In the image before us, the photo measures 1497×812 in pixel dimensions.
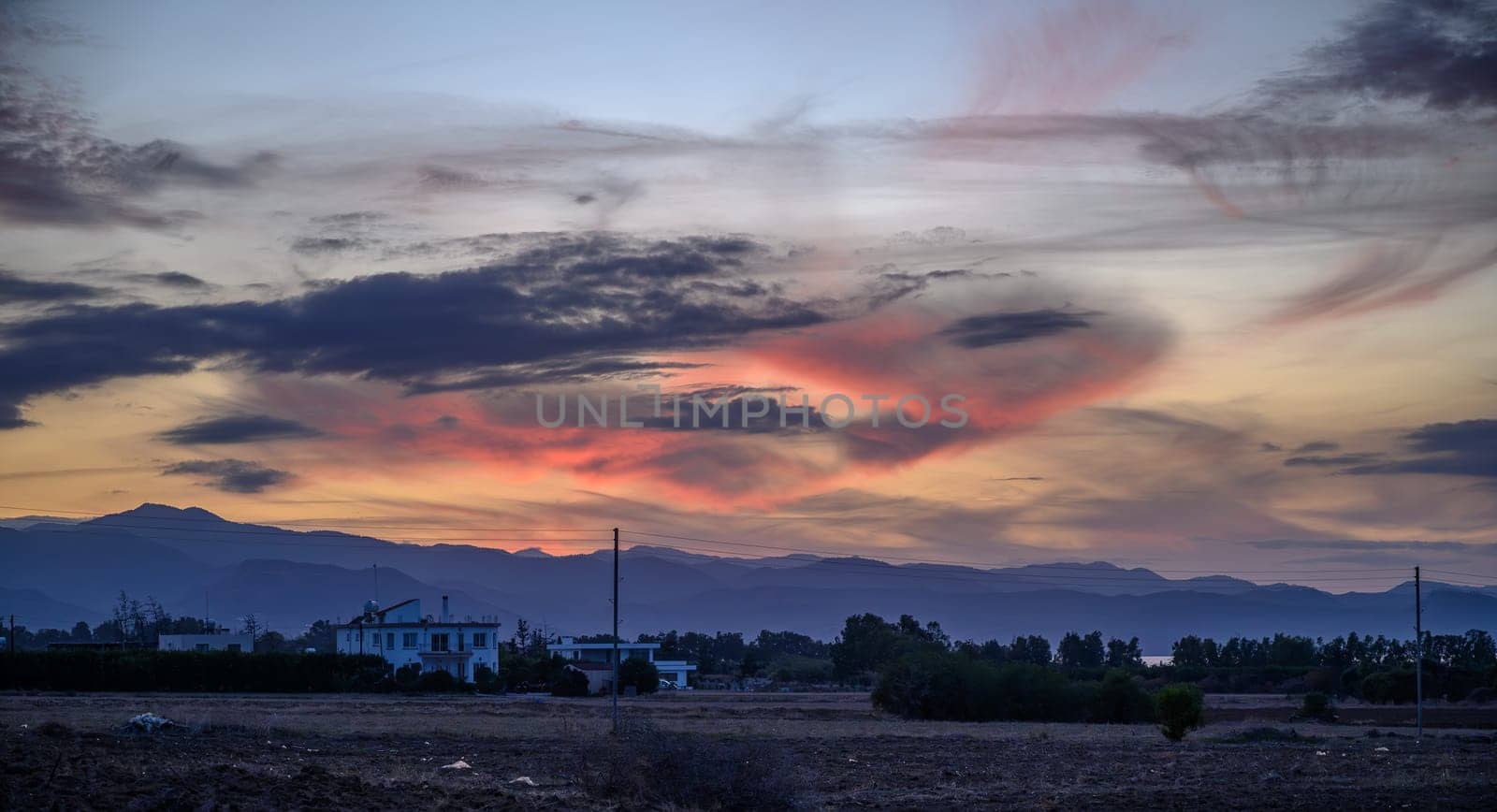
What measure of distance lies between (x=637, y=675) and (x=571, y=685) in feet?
21.8

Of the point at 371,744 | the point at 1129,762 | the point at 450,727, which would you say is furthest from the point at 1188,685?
the point at 371,744

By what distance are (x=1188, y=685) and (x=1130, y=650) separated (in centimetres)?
12832

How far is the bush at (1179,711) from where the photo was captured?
52031 mm

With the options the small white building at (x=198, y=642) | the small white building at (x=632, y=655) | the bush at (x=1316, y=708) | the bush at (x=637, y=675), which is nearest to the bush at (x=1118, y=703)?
the bush at (x=1316, y=708)

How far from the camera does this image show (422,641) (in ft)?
366

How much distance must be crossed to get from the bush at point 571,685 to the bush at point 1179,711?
50638 mm

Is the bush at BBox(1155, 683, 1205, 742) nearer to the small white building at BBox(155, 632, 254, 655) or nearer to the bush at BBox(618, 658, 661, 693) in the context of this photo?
the bush at BBox(618, 658, 661, 693)

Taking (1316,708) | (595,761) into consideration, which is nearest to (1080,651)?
(1316,708)

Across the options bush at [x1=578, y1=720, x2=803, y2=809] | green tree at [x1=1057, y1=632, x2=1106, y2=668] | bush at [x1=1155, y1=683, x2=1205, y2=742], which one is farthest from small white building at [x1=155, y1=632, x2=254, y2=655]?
green tree at [x1=1057, y1=632, x2=1106, y2=668]

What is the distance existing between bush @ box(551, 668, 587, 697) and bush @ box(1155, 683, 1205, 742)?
50.6 metres

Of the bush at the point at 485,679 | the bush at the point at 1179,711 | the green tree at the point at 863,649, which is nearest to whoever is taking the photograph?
the bush at the point at 1179,711

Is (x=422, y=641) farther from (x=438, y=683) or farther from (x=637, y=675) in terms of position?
(x=438, y=683)

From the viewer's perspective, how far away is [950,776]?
111 feet

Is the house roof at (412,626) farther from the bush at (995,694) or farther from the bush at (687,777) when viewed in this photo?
→ the bush at (687,777)
